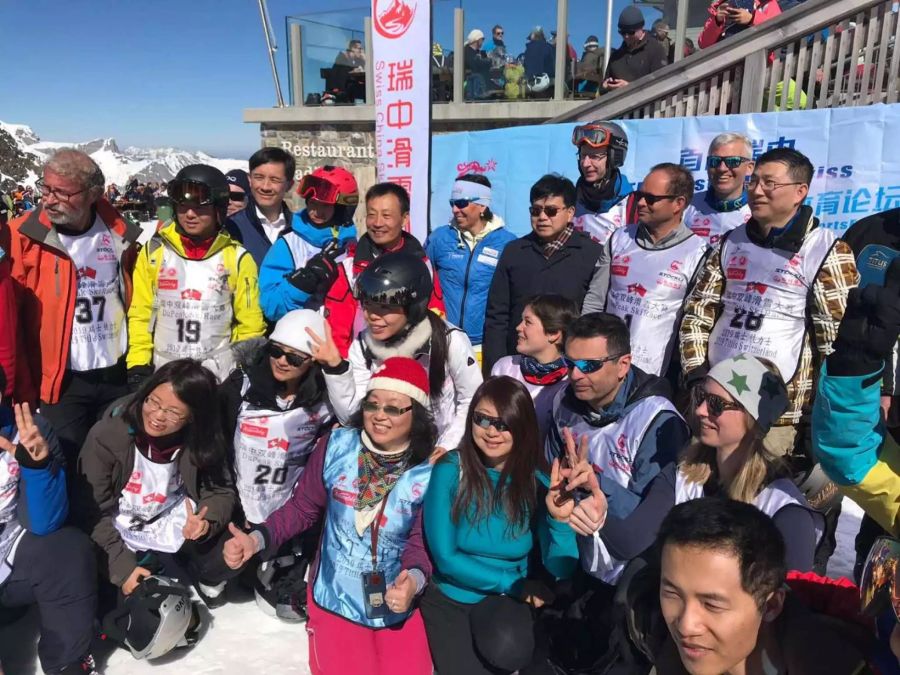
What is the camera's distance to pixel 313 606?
2834mm

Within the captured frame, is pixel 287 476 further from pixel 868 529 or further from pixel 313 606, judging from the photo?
pixel 868 529

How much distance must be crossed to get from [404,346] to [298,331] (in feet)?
1.72

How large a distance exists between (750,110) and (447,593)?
18.8 feet

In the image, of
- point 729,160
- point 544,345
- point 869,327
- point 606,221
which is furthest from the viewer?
point 606,221

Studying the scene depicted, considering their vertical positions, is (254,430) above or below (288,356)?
below

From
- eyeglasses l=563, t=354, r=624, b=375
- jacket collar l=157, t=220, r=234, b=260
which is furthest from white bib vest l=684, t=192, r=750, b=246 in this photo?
jacket collar l=157, t=220, r=234, b=260

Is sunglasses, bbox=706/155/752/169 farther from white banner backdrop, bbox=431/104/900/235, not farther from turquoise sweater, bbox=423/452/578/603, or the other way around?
turquoise sweater, bbox=423/452/578/603

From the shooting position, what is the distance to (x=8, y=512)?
2.82 meters

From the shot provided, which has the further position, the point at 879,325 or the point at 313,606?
the point at 313,606

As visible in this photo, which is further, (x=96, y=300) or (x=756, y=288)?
(x=96, y=300)

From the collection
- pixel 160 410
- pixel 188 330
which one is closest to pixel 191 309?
pixel 188 330

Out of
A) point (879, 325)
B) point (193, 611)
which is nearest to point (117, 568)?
point (193, 611)

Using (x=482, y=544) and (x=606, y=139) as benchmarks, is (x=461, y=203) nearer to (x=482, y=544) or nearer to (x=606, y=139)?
(x=606, y=139)

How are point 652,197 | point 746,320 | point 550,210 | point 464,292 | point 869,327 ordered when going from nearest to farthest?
1. point 869,327
2. point 746,320
3. point 652,197
4. point 550,210
5. point 464,292
